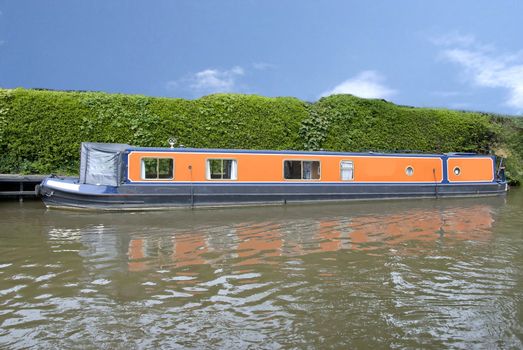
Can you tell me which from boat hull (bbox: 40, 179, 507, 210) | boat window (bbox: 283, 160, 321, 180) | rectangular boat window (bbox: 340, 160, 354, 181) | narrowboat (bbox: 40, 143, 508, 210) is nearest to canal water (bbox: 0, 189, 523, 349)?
boat hull (bbox: 40, 179, 507, 210)

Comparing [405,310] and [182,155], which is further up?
[182,155]

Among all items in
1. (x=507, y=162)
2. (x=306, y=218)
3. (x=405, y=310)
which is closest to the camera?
(x=405, y=310)

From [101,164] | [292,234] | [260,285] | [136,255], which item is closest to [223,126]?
[101,164]

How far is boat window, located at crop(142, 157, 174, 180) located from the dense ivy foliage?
13.1 feet

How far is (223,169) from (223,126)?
4.34 metres

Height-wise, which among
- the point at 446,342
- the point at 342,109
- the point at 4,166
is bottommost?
the point at 446,342

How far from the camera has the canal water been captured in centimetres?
323

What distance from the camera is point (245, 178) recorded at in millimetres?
11203

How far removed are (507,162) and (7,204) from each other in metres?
19.2

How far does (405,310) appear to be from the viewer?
3.72m

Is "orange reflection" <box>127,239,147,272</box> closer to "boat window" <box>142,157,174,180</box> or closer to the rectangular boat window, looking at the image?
"boat window" <box>142,157,174,180</box>

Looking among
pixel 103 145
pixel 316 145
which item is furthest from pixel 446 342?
pixel 316 145

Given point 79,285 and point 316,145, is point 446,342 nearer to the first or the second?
point 79,285

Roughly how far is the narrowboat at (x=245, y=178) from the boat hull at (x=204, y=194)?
0.9 inches
